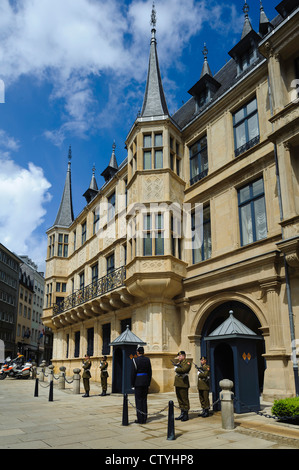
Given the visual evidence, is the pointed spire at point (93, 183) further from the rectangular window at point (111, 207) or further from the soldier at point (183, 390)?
the soldier at point (183, 390)

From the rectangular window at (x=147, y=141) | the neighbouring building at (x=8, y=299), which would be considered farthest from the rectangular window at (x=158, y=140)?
the neighbouring building at (x=8, y=299)

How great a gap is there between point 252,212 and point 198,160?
5082 mm

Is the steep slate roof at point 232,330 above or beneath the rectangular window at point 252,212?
beneath

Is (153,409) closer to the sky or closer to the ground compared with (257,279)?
closer to the ground

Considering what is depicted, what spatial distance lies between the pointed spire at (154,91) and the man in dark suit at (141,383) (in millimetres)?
13417

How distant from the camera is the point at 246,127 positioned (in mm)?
16188

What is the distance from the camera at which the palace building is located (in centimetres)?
1297

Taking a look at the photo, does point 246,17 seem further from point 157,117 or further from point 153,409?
point 153,409

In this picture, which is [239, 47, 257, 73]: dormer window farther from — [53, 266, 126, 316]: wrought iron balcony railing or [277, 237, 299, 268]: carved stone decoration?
[53, 266, 126, 316]: wrought iron balcony railing

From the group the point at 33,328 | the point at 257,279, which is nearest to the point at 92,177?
the point at 257,279

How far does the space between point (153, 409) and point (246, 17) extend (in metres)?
19.1

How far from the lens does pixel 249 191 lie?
1555cm

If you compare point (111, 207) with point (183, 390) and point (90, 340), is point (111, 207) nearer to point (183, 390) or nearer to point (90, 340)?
point (90, 340)

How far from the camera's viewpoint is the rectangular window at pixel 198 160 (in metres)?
18.5
